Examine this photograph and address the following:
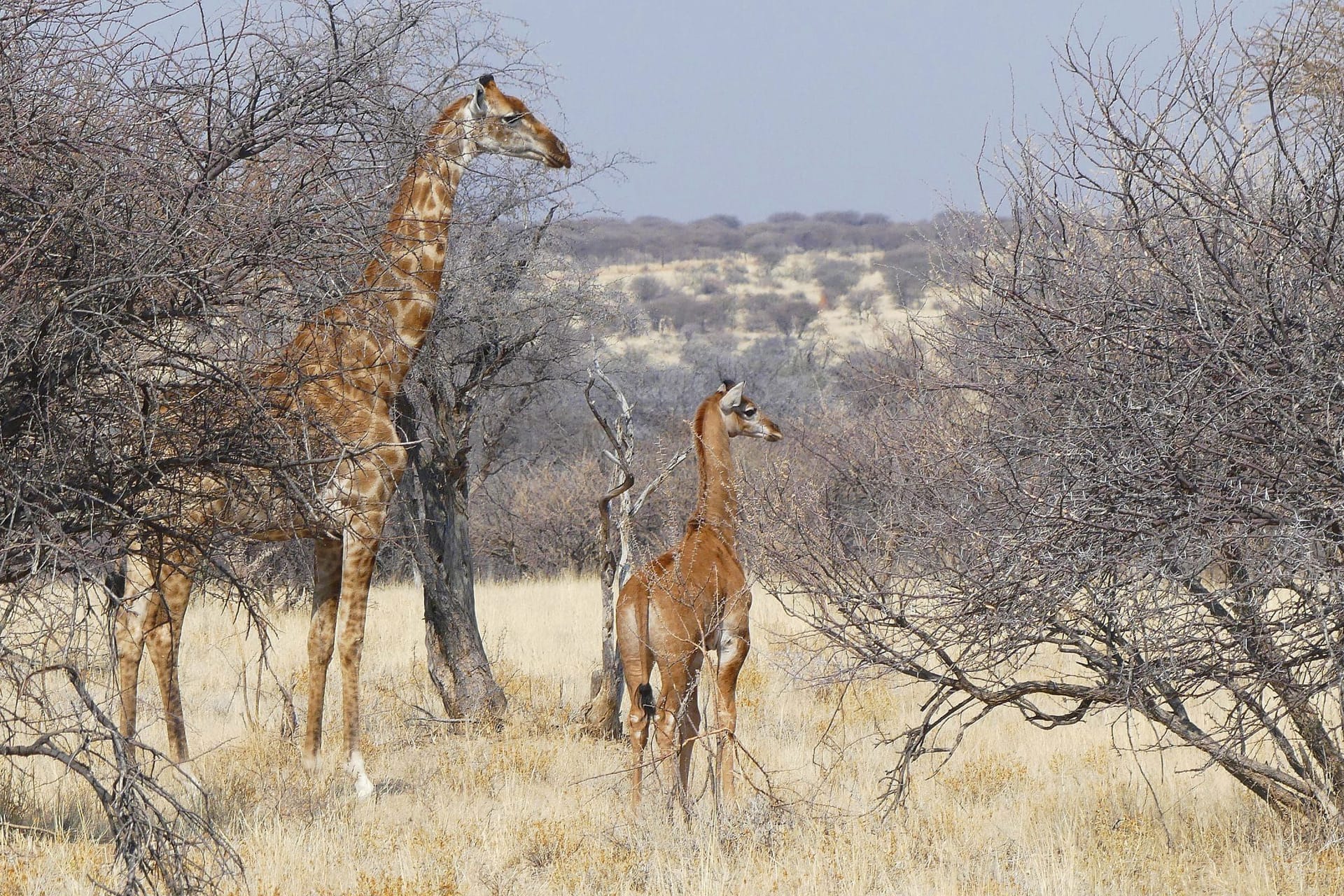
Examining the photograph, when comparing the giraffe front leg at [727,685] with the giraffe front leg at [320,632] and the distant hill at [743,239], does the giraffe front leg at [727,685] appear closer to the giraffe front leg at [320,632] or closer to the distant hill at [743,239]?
the giraffe front leg at [320,632]

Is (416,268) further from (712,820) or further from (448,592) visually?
(712,820)

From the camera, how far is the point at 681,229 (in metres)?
121

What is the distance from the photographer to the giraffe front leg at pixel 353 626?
25.4ft

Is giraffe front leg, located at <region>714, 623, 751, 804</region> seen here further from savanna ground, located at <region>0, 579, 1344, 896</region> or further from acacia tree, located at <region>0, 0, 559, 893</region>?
acacia tree, located at <region>0, 0, 559, 893</region>

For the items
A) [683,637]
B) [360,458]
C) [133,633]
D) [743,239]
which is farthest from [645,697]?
[743,239]

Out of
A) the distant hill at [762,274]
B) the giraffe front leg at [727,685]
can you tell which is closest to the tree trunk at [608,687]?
the giraffe front leg at [727,685]

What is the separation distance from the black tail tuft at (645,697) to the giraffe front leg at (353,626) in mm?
2010

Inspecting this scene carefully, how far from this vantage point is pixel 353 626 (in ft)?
26.2

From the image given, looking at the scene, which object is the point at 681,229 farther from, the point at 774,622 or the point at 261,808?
the point at 261,808

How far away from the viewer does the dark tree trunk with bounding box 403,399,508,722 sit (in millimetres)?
9914

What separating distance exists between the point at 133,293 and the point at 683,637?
3.12 metres

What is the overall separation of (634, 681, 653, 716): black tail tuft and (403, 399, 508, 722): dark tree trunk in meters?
3.56

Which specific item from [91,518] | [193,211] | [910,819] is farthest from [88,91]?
[910,819]

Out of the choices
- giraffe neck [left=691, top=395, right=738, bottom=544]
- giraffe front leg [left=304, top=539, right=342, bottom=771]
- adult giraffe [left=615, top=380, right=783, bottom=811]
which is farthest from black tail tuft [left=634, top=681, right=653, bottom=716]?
giraffe front leg [left=304, top=539, right=342, bottom=771]
